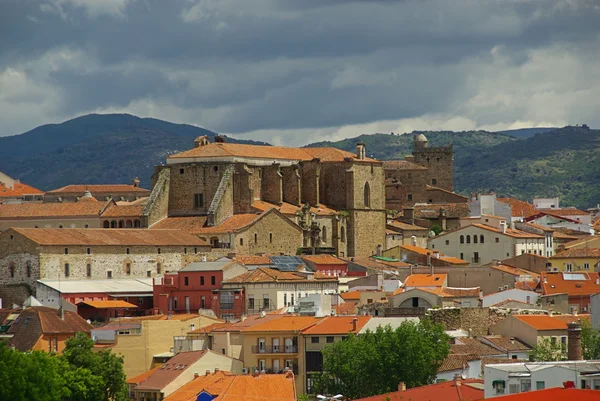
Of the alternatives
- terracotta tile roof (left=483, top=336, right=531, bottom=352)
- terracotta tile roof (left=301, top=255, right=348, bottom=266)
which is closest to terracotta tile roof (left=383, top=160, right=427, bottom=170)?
terracotta tile roof (left=301, top=255, right=348, bottom=266)

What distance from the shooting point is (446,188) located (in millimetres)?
164625

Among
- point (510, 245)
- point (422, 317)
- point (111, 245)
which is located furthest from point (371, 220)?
point (422, 317)

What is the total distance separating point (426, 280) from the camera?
98.9 metres

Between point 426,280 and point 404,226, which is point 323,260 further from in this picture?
point 404,226

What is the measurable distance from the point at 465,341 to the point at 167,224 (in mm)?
49131

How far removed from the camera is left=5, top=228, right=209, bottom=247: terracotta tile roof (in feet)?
348

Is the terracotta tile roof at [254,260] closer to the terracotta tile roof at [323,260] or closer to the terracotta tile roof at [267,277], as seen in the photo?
the terracotta tile roof at [323,260]

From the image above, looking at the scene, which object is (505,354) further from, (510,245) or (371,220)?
(371,220)

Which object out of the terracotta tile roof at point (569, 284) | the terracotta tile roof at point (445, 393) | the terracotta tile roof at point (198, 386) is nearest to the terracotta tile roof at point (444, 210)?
the terracotta tile roof at point (569, 284)

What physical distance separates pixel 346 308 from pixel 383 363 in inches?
806

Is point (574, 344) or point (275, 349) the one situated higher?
point (574, 344)

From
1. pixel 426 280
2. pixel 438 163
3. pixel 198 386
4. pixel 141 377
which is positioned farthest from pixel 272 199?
pixel 198 386

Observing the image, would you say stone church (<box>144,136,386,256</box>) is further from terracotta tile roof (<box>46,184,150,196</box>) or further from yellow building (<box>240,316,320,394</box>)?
terracotta tile roof (<box>46,184,150,196</box>)

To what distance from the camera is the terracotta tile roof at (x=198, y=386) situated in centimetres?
6838
